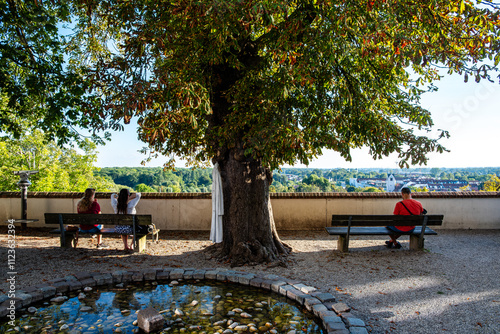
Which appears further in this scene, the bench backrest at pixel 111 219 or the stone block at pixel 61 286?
the bench backrest at pixel 111 219

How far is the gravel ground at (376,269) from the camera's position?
462 centimetres

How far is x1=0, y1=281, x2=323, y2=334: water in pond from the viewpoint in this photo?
4.33 metres

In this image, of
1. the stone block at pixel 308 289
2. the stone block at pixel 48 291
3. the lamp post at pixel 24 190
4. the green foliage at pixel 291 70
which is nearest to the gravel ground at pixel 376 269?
the stone block at pixel 308 289

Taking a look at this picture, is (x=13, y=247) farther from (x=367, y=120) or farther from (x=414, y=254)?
(x=414, y=254)

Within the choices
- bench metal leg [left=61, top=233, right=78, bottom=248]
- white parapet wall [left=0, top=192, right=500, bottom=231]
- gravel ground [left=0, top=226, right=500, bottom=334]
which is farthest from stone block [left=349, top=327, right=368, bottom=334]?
white parapet wall [left=0, top=192, right=500, bottom=231]

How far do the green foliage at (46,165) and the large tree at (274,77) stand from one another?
25206 mm

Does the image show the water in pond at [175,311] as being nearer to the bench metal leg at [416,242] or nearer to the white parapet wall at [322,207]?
the bench metal leg at [416,242]

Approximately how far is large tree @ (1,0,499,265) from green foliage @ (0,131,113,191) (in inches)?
992

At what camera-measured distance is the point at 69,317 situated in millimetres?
4629

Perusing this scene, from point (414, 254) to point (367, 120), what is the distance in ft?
10.8

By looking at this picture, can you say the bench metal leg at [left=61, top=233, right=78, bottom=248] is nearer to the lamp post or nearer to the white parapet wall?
the white parapet wall

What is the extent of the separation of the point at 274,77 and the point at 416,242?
16.8 feet

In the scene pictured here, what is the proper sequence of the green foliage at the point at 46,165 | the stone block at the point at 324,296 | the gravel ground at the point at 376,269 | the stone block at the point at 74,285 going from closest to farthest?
the gravel ground at the point at 376,269, the stone block at the point at 324,296, the stone block at the point at 74,285, the green foliage at the point at 46,165

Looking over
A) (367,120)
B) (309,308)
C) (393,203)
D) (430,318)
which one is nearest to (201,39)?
(367,120)
